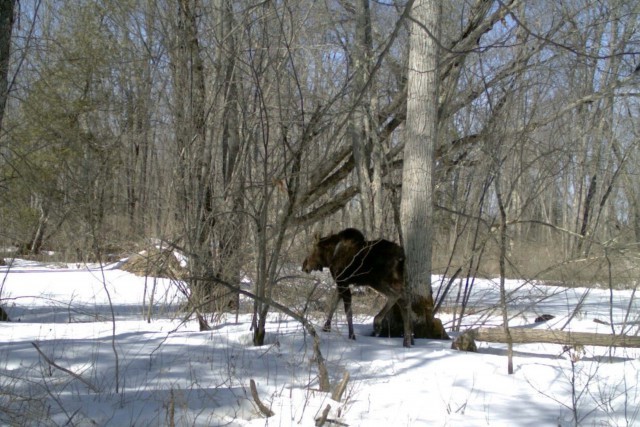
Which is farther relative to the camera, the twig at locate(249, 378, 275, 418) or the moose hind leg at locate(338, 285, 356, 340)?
the moose hind leg at locate(338, 285, 356, 340)

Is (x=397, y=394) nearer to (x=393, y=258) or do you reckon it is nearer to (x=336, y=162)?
(x=393, y=258)

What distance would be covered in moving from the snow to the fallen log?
0.36ft

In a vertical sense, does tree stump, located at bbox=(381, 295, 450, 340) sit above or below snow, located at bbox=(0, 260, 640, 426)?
above

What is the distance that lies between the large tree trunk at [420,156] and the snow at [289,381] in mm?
809

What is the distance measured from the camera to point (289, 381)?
4.61 metres

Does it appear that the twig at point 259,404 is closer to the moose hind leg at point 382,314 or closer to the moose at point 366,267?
the moose at point 366,267

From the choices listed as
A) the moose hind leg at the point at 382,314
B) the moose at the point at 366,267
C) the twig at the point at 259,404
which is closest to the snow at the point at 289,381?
the twig at the point at 259,404

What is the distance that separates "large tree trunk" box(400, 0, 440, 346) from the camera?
6.69 m

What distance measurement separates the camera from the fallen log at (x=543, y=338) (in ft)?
19.5

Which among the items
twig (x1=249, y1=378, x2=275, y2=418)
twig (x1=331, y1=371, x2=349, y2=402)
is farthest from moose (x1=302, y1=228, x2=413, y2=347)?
twig (x1=249, y1=378, x2=275, y2=418)

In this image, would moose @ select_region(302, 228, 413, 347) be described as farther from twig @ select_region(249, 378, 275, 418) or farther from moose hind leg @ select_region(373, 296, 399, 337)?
twig @ select_region(249, 378, 275, 418)

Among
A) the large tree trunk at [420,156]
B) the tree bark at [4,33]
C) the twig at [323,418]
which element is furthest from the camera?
the large tree trunk at [420,156]

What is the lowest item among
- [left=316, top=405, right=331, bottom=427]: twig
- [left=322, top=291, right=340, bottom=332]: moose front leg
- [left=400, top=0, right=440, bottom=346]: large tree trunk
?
[left=316, top=405, right=331, bottom=427]: twig

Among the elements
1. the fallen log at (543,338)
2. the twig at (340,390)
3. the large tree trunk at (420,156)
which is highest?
the large tree trunk at (420,156)
